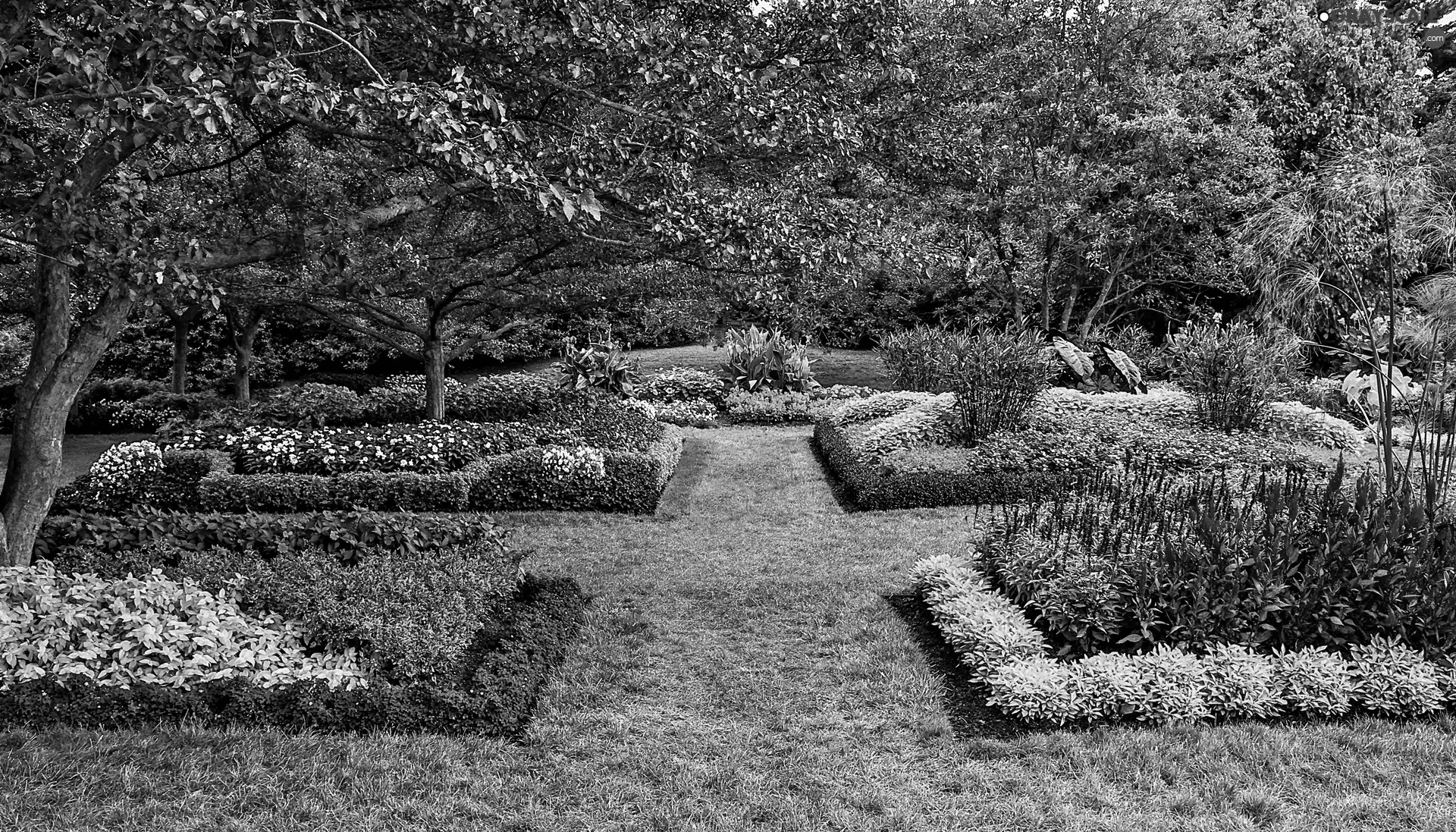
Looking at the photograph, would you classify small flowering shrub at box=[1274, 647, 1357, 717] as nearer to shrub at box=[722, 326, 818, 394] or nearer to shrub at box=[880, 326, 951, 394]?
shrub at box=[880, 326, 951, 394]

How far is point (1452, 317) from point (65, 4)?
7.73 metres

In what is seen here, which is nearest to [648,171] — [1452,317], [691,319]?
[1452,317]

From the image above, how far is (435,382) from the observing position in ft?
37.1

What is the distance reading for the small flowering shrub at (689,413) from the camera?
565 inches

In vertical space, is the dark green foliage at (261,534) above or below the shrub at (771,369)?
below

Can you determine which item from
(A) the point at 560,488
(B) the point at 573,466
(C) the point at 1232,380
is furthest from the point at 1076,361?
(A) the point at 560,488

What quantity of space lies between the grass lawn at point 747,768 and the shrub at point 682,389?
10684 mm

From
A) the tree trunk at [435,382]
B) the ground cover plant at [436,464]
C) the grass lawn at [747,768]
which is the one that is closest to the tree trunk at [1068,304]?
the ground cover plant at [436,464]

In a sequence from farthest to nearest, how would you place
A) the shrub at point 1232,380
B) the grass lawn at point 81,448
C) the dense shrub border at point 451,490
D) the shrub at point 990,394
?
the grass lawn at point 81,448
the shrub at point 1232,380
the shrub at point 990,394
the dense shrub border at point 451,490

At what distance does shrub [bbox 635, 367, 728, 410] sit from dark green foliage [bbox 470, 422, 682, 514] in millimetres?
6707

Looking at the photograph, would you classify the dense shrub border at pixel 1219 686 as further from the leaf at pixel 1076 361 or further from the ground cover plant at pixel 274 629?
the leaf at pixel 1076 361

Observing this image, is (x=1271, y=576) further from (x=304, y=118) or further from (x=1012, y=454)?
(x=304, y=118)

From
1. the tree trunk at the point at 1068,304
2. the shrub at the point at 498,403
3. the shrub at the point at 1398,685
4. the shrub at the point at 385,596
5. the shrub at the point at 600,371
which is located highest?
the tree trunk at the point at 1068,304

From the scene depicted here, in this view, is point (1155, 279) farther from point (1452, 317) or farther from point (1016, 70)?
point (1452, 317)
